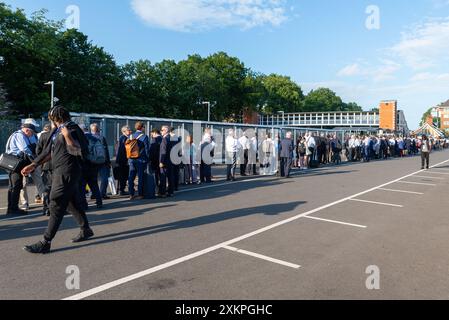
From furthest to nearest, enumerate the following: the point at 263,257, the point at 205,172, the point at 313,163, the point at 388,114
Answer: the point at 388,114
the point at 313,163
the point at 205,172
the point at 263,257

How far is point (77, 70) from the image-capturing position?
44.0m

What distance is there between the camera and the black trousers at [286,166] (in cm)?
1527

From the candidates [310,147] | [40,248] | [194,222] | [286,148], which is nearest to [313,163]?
[310,147]

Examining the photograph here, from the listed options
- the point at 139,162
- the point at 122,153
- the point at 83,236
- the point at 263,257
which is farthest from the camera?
the point at 122,153

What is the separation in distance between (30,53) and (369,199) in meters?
38.6

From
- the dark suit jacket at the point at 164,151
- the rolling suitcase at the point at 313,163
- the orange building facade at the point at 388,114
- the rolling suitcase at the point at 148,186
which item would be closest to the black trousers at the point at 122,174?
the rolling suitcase at the point at 148,186

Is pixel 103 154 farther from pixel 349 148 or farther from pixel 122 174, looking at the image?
pixel 349 148

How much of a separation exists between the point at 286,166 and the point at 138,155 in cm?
743

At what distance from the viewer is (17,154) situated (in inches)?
312

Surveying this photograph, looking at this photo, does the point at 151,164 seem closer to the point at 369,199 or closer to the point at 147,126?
the point at 147,126

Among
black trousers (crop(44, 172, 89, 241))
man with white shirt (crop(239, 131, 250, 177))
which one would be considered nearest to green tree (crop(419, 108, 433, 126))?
man with white shirt (crop(239, 131, 250, 177))

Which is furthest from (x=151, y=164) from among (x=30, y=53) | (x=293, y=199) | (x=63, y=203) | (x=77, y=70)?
(x=77, y=70)

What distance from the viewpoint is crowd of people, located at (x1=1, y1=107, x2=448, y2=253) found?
17.6ft
